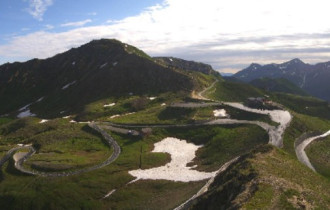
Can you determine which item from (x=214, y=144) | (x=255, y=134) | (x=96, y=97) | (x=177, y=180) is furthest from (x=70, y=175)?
(x=96, y=97)

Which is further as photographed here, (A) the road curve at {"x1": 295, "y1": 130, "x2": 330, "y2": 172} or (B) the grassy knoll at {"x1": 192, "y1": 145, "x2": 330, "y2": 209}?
(A) the road curve at {"x1": 295, "y1": 130, "x2": 330, "y2": 172}

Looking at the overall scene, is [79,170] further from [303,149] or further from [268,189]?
[303,149]

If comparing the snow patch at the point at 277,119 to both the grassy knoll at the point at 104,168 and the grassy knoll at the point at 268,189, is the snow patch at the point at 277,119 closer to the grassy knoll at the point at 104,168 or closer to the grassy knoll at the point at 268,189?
the grassy knoll at the point at 104,168

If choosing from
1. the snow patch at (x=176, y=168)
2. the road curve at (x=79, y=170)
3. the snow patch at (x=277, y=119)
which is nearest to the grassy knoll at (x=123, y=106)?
the road curve at (x=79, y=170)

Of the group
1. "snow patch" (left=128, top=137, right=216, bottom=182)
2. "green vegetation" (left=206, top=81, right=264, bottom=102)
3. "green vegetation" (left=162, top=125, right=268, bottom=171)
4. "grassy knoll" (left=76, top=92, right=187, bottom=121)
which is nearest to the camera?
"snow patch" (left=128, top=137, right=216, bottom=182)

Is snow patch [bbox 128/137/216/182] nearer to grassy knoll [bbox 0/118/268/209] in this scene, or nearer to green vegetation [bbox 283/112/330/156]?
grassy knoll [bbox 0/118/268/209]

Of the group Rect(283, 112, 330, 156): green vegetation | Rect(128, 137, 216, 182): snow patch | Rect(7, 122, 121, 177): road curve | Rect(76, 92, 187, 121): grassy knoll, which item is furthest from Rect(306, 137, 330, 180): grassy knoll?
Rect(76, 92, 187, 121): grassy knoll

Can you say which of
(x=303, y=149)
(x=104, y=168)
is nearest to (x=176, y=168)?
(x=104, y=168)
